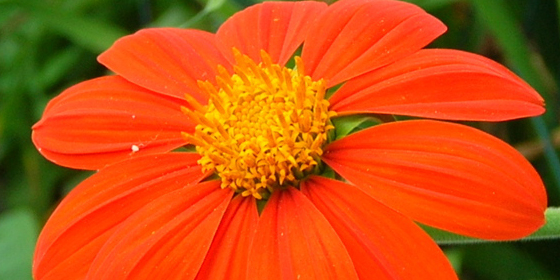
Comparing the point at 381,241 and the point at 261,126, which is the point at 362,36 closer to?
the point at 261,126

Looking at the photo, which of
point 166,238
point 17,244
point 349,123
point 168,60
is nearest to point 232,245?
point 166,238

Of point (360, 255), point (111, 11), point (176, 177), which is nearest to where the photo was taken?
point (360, 255)

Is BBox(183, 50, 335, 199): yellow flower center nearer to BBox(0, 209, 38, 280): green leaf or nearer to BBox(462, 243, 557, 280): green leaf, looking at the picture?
BBox(462, 243, 557, 280): green leaf

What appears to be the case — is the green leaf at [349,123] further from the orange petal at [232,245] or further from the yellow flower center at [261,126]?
the orange petal at [232,245]

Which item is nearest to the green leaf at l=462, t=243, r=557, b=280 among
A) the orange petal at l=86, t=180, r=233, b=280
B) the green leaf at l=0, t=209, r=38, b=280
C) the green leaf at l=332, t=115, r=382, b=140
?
the green leaf at l=332, t=115, r=382, b=140

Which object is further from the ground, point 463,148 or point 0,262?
point 463,148

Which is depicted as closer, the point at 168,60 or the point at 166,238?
the point at 166,238

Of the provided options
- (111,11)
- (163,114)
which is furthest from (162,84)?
(111,11)

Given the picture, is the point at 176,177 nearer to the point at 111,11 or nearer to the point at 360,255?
the point at 360,255
